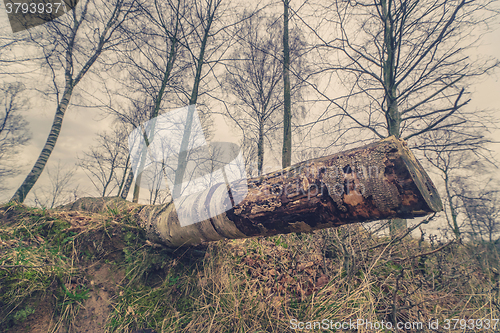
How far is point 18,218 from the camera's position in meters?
2.66

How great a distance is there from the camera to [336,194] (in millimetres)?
1193

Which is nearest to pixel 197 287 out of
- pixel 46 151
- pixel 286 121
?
pixel 286 121

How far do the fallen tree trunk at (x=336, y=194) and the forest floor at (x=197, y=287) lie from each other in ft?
2.59

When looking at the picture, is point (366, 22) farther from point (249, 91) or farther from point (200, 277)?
point (200, 277)

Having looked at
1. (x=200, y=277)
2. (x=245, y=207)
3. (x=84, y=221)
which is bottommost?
(x=200, y=277)

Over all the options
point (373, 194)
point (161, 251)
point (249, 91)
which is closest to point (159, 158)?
point (249, 91)

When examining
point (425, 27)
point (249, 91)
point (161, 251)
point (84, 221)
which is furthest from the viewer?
point (249, 91)

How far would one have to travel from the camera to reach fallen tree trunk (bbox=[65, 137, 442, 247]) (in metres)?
1.10

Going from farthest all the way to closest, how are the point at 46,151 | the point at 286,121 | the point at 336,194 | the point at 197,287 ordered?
the point at 46,151 → the point at 286,121 → the point at 197,287 → the point at 336,194

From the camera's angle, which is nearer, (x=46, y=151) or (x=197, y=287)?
(x=197, y=287)

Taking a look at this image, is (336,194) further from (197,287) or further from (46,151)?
(46,151)

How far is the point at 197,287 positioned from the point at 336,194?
1802 mm

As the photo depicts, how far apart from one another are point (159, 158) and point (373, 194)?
10695 millimetres

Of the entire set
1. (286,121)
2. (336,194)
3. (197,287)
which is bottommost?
(197,287)
